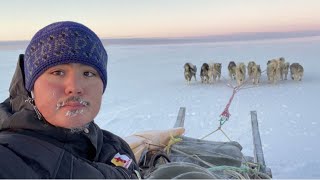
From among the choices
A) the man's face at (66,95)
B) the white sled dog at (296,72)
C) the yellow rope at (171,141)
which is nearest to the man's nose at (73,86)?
the man's face at (66,95)

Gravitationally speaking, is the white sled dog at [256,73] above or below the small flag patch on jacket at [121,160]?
below

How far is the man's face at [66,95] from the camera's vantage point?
1.23 m

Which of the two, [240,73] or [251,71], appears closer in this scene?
[240,73]

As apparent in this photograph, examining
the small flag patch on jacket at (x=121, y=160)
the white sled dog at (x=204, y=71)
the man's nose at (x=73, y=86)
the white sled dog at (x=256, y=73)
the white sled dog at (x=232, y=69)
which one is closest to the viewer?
the man's nose at (x=73, y=86)

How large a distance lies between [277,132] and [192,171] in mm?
4826

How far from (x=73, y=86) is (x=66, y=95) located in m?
0.03

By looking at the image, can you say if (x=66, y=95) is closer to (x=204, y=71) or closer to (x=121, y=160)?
(x=121, y=160)

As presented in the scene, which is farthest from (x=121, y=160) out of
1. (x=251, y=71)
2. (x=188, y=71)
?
(x=251, y=71)

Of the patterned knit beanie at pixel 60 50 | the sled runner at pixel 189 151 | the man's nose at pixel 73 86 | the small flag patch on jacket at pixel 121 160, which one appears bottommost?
the sled runner at pixel 189 151

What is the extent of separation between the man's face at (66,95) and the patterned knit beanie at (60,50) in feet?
0.07

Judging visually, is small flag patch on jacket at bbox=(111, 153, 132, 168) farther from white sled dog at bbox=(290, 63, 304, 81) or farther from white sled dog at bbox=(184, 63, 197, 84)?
white sled dog at bbox=(290, 63, 304, 81)

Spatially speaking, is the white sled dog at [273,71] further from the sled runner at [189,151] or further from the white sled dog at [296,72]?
the sled runner at [189,151]

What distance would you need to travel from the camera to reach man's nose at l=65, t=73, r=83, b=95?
48.4 inches

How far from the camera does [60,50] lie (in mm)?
1279
